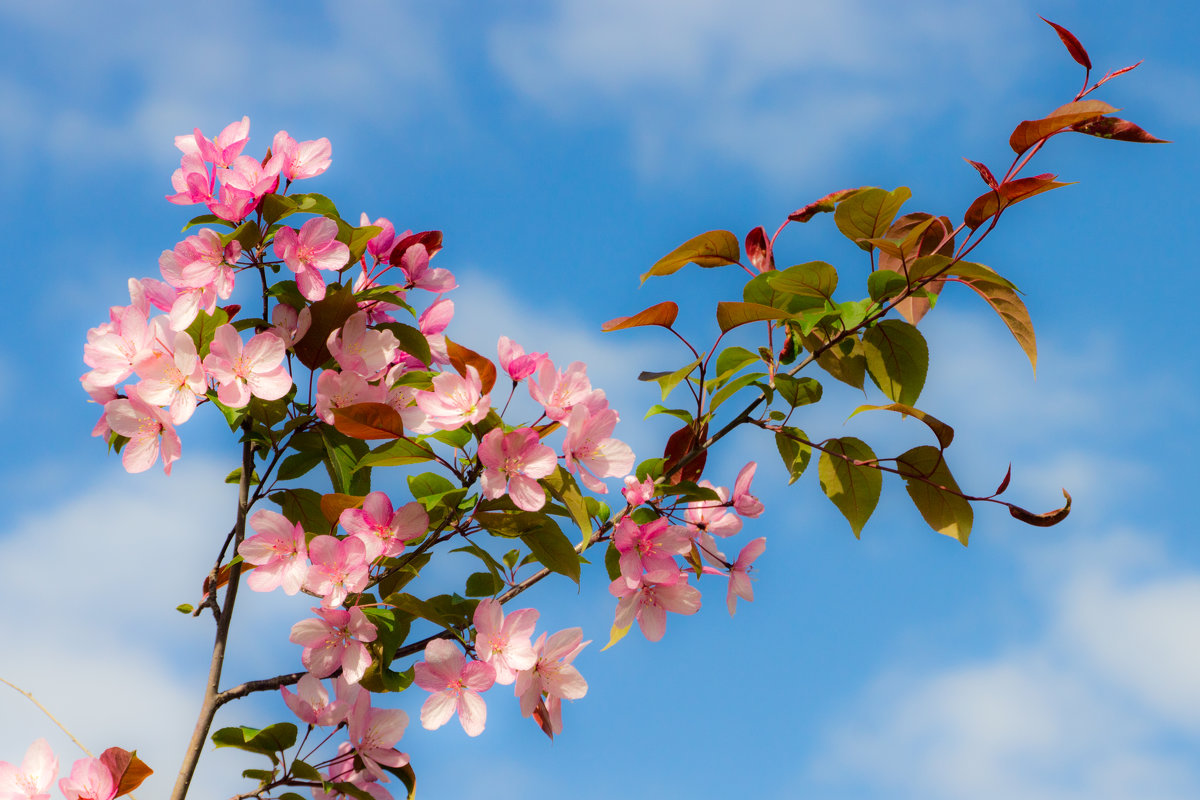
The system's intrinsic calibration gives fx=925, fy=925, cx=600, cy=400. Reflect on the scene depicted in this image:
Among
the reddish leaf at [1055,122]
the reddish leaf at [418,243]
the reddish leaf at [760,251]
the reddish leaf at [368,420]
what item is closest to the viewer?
the reddish leaf at [1055,122]

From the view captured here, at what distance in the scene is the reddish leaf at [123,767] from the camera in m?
1.25

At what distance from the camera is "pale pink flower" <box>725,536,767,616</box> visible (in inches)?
61.2

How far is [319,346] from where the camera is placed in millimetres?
1449

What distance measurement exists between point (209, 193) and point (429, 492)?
59 centimetres

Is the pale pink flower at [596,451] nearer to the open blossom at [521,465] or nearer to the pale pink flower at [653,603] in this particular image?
the open blossom at [521,465]

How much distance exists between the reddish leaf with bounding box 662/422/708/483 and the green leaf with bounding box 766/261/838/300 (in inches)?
9.6

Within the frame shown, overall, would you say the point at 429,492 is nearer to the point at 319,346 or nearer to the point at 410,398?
the point at 410,398

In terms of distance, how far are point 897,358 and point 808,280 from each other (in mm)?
227

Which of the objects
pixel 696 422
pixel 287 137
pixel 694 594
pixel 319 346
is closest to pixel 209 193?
pixel 287 137

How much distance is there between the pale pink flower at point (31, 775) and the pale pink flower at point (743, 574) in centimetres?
105

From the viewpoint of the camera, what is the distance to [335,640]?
1.30 metres

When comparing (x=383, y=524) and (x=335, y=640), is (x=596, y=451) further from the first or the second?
(x=335, y=640)

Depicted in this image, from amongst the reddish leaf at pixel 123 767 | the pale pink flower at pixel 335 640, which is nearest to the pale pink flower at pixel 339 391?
the pale pink flower at pixel 335 640

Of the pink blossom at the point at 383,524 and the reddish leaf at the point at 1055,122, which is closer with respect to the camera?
the reddish leaf at the point at 1055,122
